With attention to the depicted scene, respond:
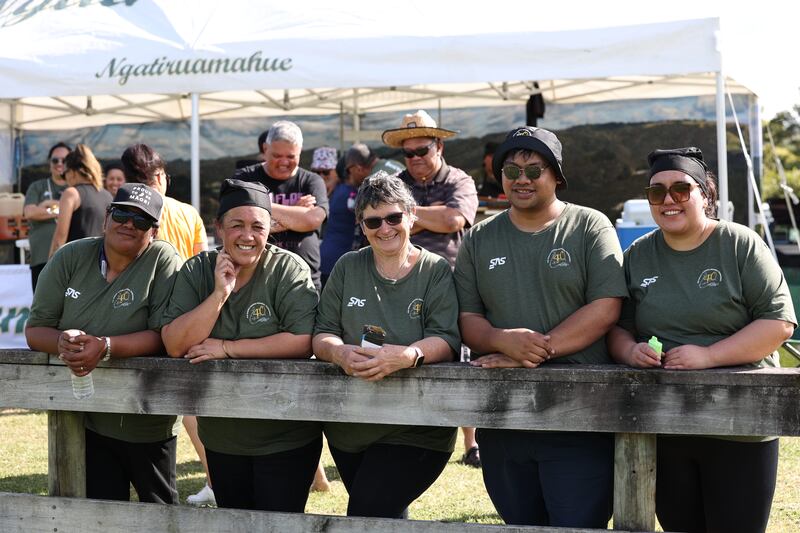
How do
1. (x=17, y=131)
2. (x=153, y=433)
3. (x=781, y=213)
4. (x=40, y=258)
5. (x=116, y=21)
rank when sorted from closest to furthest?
(x=153, y=433)
(x=40, y=258)
(x=116, y=21)
(x=17, y=131)
(x=781, y=213)

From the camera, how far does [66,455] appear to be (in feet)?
10.6

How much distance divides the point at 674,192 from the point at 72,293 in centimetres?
212

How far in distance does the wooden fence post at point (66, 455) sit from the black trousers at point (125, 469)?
151mm

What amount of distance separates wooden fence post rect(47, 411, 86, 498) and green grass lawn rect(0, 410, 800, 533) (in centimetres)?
152

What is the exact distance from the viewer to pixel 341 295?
3.12m

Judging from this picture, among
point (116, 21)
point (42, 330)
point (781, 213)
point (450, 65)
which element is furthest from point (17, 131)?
point (781, 213)

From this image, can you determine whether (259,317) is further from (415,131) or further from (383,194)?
(415,131)

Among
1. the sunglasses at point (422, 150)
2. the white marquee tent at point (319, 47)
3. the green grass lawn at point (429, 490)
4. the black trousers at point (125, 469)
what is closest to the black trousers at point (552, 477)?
the black trousers at point (125, 469)

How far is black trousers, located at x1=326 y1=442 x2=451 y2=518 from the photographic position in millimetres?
2988

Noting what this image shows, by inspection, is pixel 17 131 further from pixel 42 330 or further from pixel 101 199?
pixel 42 330

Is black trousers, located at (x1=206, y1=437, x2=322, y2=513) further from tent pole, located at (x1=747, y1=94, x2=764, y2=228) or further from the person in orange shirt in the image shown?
tent pole, located at (x1=747, y1=94, x2=764, y2=228)

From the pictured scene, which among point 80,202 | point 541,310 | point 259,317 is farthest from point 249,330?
point 80,202

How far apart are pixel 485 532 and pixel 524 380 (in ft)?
1.55

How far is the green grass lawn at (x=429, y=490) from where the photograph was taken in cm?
446
